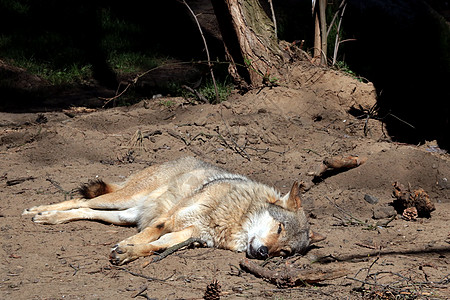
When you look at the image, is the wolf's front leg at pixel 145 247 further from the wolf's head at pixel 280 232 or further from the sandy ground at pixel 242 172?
the wolf's head at pixel 280 232

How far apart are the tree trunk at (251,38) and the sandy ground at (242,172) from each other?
0.31m

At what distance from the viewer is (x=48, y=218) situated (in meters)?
4.87

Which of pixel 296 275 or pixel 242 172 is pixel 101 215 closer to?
pixel 242 172

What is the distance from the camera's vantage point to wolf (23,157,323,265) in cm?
438

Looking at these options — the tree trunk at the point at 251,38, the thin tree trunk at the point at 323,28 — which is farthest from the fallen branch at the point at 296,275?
the thin tree trunk at the point at 323,28

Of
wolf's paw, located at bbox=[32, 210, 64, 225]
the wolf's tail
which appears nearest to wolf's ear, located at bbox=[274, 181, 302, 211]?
the wolf's tail

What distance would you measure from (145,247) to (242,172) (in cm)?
227

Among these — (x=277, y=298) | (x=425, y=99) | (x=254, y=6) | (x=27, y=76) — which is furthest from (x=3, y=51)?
(x=277, y=298)

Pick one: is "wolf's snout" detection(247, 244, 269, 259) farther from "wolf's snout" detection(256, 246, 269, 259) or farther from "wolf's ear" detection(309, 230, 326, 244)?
"wolf's ear" detection(309, 230, 326, 244)

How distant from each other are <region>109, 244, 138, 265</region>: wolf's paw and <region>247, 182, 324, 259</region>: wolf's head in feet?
3.31

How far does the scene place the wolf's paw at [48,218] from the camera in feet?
15.9

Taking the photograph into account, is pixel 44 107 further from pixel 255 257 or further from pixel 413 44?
pixel 413 44

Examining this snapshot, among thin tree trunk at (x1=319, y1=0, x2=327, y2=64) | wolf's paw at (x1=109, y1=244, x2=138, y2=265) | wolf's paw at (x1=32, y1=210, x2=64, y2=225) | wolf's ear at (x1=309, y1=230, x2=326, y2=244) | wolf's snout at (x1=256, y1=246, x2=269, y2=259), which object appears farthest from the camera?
thin tree trunk at (x1=319, y1=0, x2=327, y2=64)

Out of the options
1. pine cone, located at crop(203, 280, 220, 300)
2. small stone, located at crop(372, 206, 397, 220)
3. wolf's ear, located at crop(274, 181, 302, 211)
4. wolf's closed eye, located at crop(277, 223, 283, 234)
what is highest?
pine cone, located at crop(203, 280, 220, 300)
